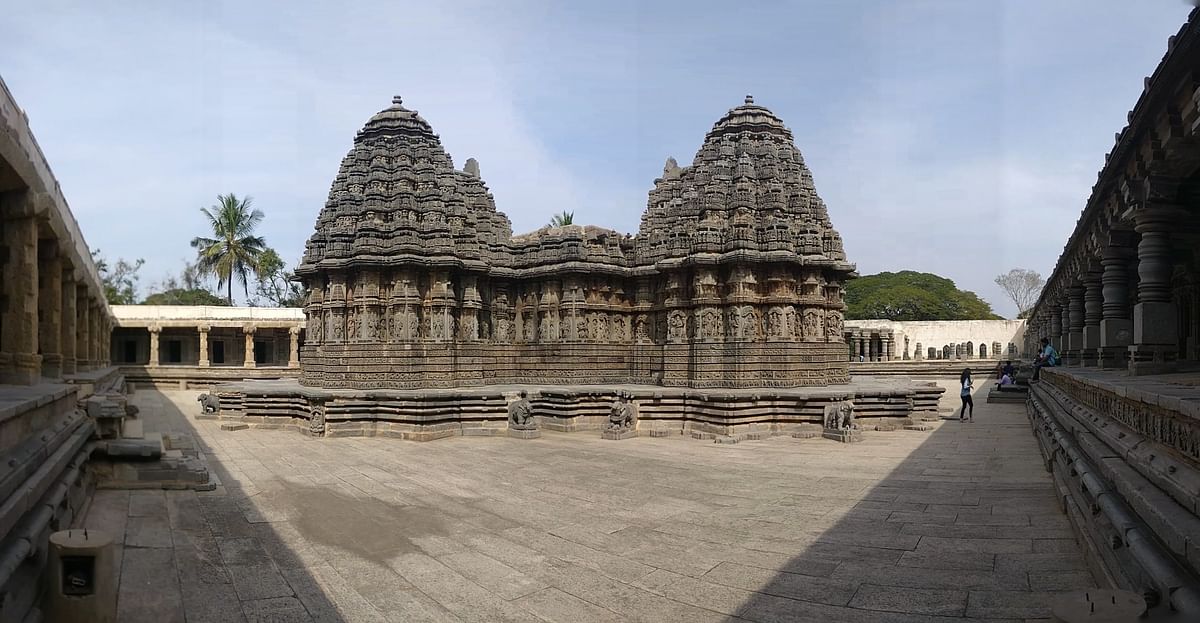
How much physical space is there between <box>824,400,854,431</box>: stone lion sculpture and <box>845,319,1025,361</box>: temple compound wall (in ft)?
101

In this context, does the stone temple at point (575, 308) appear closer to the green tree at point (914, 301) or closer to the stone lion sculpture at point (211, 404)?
the stone lion sculpture at point (211, 404)

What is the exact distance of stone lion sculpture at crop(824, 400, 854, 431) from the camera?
47.0ft

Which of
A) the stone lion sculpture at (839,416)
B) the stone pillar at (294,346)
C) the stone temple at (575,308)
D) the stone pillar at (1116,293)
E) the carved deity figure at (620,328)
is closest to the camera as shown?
the stone pillar at (1116,293)

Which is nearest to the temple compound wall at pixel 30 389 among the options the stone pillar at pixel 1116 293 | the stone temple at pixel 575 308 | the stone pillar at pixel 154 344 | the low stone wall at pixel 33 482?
the low stone wall at pixel 33 482

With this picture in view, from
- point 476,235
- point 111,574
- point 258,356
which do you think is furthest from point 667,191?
point 258,356

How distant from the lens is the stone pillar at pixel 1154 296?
26.9 feet

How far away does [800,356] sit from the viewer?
16812 mm

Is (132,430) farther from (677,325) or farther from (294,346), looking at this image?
(294,346)

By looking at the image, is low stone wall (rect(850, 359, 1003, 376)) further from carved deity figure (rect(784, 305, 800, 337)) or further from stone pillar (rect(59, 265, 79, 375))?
Result: stone pillar (rect(59, 265, 79, 375))

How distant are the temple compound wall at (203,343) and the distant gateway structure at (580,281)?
55.9 ft

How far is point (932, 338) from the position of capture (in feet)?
150

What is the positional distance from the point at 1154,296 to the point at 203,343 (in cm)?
3783

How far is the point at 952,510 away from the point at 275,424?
15507 mm

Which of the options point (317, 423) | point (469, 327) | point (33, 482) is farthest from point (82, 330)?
point (33, 482)
